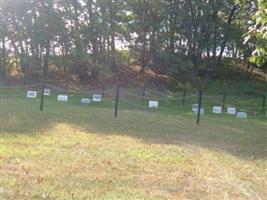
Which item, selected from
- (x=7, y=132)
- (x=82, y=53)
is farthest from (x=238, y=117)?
(x=82, y=53)

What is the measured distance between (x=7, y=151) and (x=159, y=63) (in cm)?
2276

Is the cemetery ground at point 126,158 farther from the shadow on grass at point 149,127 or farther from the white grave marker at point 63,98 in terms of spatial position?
the white grave marker at point 63,98

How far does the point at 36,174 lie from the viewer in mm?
7023

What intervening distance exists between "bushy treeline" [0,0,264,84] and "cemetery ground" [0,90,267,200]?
46.7 feet

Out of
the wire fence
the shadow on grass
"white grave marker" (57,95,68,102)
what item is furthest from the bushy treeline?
the shadow on grass

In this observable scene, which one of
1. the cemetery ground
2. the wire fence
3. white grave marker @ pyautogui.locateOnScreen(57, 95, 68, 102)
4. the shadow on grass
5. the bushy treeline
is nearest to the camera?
the cemetery ground

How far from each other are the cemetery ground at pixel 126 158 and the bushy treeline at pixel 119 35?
46.7ft

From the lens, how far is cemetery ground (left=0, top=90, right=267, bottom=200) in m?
6.51

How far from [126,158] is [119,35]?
22.4m

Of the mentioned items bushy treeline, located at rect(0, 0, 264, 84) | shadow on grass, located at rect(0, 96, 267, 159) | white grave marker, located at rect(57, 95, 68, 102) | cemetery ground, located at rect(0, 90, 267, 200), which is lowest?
cemetery ground, located at rect(0, 90, 267, 200)

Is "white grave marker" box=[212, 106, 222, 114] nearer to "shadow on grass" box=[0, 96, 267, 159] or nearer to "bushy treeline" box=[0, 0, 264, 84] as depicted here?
"shadow on grass" box=[0, 96, 267, 159]

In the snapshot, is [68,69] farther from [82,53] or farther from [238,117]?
[238,117]

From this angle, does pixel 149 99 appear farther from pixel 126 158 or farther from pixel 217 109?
pixel 126 158

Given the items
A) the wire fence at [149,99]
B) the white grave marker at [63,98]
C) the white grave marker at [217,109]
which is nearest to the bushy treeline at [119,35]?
the wire fence at [149,99]
